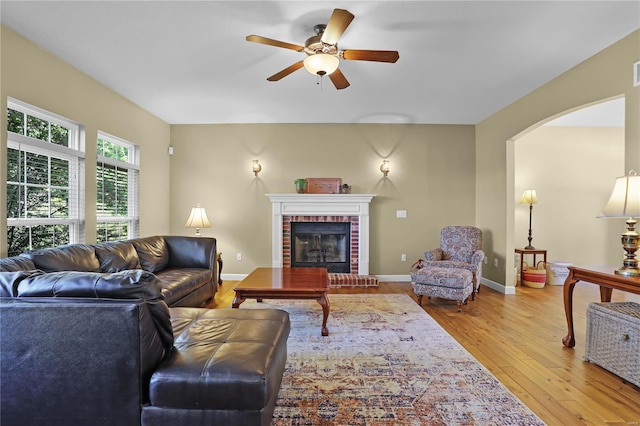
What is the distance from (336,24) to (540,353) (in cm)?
309

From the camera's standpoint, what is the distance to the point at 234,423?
1314mm

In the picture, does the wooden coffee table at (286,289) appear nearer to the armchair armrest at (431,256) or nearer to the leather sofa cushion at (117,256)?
the leather sofa cushion at (117,256)

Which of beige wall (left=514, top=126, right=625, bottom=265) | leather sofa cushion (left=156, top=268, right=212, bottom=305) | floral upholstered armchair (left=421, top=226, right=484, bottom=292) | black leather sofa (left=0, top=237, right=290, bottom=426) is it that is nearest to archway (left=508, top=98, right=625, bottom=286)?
beige wall (left=514, top=126, right=625, bottom=265)

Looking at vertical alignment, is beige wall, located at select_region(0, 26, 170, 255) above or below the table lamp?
above

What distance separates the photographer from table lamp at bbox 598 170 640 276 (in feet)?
7.13

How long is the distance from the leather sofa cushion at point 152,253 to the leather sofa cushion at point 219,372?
2165 mm

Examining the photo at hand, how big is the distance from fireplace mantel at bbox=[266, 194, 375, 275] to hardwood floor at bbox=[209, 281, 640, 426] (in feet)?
3.06

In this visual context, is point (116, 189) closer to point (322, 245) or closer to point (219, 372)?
point (322, 245)

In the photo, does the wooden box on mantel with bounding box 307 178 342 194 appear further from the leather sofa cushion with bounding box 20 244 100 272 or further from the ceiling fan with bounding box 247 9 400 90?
the leather sofa cushion with bounding box 20 244 100 272

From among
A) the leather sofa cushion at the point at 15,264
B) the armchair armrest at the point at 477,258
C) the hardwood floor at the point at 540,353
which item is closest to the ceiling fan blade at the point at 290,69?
the leather sofa cushion at the point at 15,264

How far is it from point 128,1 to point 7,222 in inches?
84.5

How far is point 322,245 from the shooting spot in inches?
210

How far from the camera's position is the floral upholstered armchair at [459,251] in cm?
421

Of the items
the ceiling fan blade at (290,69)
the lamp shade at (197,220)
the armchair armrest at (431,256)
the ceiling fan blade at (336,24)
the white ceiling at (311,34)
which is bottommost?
the armchair armrest at (431,256)
